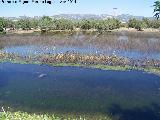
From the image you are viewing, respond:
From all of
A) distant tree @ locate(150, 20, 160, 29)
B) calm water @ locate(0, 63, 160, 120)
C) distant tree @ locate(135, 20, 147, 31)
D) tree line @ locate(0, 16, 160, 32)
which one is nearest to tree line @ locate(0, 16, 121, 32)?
tree line @ locate(0, 16, 160, 32)

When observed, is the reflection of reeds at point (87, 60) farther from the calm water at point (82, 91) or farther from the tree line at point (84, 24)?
the tree line at point (84, 24)

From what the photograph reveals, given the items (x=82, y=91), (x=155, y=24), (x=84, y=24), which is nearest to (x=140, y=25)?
(x=155, y=24)

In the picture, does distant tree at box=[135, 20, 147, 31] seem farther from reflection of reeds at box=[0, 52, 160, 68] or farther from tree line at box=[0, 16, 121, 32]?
reflection of reeds at box=[0, 52, 160, 68]

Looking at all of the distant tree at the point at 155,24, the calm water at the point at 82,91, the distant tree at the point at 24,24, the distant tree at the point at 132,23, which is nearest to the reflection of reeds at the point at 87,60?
the calm water at the point at 82,91

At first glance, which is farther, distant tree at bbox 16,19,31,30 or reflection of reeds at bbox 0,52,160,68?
distant tree at bbox 16,19,31,30

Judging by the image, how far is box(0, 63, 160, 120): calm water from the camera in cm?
3025

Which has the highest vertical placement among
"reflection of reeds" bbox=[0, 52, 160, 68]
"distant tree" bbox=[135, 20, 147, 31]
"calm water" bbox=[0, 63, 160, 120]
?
"distant tree" bbox=[135, 20, 147, 31]

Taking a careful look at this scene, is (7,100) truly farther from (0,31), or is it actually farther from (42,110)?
(0,31)

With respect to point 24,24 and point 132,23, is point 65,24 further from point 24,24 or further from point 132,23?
point 132,23

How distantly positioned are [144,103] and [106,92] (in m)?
5.17

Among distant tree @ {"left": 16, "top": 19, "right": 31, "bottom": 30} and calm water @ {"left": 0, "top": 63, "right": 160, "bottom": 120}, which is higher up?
distant tree @ {"left": 16, "top": 19, "right": 31, "bottom": 30}

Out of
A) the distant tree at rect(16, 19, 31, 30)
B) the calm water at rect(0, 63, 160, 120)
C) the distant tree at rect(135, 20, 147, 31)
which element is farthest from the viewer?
the distant tree at rect(16, 19, 31, 30)

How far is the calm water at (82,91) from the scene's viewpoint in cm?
3025

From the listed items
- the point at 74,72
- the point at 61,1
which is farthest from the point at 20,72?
the point at 61,1
